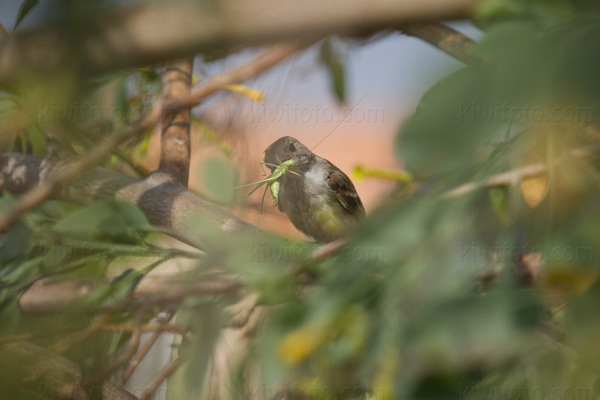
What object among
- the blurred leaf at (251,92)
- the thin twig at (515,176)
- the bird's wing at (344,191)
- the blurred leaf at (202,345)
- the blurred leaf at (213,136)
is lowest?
the bird's wing at (344,191)

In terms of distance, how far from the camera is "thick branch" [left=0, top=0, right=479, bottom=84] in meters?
0.51

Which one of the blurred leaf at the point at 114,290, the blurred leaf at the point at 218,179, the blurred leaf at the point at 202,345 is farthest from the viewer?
the blurred leaf at the point at 114,290

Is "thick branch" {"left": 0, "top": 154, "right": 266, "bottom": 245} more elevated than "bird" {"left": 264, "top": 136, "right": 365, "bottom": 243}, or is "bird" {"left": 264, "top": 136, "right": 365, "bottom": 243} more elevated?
"thick branch" {"left": 0, "top": 154, "right": 266, "bottom": 245}

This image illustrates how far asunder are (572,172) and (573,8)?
0.15 meters

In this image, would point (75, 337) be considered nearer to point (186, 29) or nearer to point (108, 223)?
point (108, 223)

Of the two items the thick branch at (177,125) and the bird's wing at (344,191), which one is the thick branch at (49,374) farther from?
the bird's wing at (344,191)

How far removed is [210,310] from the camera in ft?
1.85

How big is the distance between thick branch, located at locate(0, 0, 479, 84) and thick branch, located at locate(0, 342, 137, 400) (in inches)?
20.0

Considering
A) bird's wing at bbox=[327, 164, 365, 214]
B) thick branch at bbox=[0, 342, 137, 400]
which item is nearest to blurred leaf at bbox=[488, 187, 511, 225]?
thick branch at bbox=[0, 342, 137, 400]

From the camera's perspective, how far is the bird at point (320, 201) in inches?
73.8

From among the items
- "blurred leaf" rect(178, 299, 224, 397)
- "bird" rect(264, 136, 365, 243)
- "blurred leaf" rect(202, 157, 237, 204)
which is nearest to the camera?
"blurred leaf" rect(178, 299, 224, 397)

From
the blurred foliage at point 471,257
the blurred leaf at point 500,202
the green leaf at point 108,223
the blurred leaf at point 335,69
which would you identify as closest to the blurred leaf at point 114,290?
the green leaf at point 108,223

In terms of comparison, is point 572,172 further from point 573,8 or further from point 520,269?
point 520,269

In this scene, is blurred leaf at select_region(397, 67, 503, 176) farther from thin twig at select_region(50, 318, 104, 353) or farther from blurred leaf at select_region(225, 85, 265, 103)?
blurred leaf at select_region(225, 85, 265, 103)
